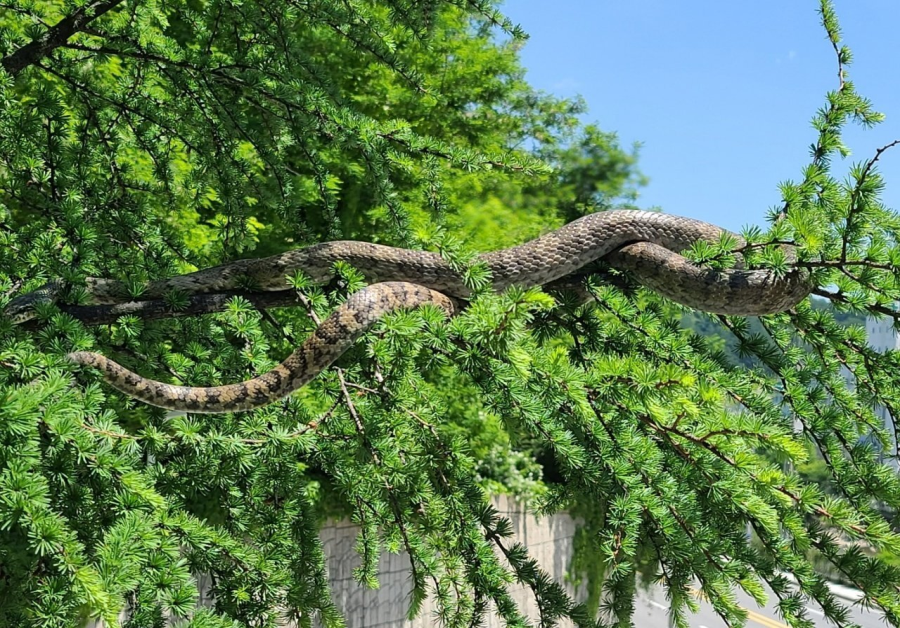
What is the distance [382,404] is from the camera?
8.75ft

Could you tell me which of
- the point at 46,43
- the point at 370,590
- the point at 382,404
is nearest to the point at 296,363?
the point at 382,404

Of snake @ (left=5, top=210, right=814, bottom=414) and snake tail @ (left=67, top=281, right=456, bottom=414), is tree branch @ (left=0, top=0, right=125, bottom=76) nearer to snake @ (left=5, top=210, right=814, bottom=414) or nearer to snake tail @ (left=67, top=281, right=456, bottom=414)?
snake @ (left=5, top=210, right=814, bottom=414)

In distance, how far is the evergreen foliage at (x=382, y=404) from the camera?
2.10 m

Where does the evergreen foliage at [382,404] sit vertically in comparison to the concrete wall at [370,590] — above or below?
above

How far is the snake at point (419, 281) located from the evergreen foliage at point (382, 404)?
107mm

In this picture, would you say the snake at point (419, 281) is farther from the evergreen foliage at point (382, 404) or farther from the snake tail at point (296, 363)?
the evergreen foliage at point (382, 404)

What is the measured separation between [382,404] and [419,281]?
2.15 feet

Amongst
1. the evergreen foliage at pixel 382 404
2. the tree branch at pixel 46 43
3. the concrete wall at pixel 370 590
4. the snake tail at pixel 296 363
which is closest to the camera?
the evergreen foliage at pixel 382 404

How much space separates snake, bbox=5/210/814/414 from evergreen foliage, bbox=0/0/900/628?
11cm

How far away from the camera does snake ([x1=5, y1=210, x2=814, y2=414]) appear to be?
8.54 feet

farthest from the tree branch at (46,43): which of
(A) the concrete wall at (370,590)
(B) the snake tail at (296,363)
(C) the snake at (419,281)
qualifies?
(A) the concrete wall at (370,590)

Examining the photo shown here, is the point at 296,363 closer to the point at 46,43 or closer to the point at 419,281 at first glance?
the point at 419,281

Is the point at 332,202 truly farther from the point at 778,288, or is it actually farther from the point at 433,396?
the point at 778,288

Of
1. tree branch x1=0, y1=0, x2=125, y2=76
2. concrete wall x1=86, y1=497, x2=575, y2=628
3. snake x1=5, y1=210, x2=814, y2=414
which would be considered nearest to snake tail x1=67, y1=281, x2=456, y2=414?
snake x1=5, y1=210, x2=814, y2=414
